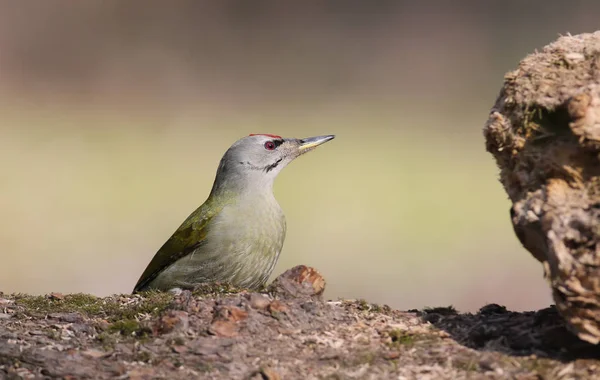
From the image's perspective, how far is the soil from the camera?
13.3 feet

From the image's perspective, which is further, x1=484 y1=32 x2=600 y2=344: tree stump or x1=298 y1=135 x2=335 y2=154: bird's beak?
x1=298 y1=135 x2=335 y2=154: bird's beak

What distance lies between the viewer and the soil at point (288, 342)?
407cm

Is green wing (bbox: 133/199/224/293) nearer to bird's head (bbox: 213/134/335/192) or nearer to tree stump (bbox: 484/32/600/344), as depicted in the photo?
bird's head (bbox: 213/134/335/192)

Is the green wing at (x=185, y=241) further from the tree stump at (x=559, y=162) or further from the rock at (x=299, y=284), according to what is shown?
the tree stump at (x=559, y=162)

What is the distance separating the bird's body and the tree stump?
238 centimetres

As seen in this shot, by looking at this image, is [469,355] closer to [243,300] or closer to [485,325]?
[485,325]

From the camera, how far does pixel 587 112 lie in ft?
12.8

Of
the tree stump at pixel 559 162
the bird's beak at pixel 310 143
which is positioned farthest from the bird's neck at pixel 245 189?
the tree stump at pixel 559 162

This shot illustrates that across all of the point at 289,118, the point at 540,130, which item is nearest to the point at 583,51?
the point at 540,130

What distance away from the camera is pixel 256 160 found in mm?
6973

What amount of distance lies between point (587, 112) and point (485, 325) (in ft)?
3.69

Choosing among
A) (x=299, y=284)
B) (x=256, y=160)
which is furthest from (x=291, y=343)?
(x=256, y=160)

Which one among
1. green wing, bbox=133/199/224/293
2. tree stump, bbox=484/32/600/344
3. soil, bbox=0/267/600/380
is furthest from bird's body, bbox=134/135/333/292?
tree stump, bbox=484/32/600/344

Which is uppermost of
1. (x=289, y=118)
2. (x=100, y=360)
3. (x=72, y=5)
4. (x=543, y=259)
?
(x=72, y=5)
